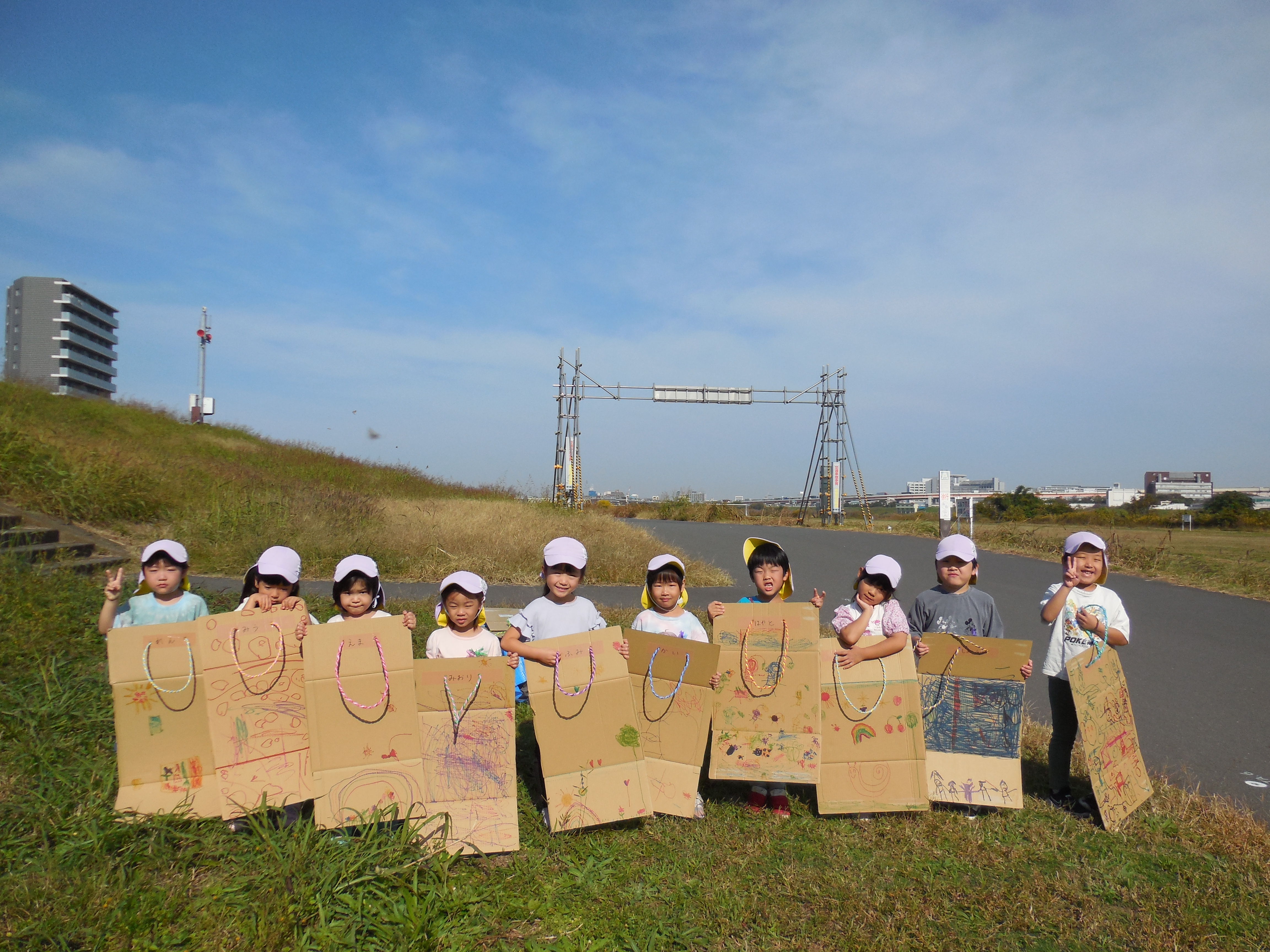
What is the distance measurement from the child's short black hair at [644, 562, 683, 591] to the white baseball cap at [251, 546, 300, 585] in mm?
1774

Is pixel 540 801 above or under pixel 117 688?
under

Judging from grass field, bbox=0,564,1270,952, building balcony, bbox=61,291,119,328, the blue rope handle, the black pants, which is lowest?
grass field, bbox=0,564,1270,952

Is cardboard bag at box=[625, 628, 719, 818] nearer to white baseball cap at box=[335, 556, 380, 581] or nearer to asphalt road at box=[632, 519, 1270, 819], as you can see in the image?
white baseball cap at box=[335, 556, 380, 581]

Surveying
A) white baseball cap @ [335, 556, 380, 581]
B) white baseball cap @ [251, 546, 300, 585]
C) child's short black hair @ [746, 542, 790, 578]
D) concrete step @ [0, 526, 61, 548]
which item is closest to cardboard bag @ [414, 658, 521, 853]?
white baseball cap @ [335, 556, 380, 581]

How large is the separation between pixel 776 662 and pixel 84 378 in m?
93.3

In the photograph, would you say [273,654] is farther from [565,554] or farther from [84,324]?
[84,324]

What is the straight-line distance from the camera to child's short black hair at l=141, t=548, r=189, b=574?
11.8 feet

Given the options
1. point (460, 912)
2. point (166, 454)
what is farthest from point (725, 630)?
point (166, 454)

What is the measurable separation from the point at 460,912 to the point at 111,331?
101 meters

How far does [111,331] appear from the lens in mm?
82875

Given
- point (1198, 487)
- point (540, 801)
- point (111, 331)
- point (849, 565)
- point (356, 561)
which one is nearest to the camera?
point (356, 561)

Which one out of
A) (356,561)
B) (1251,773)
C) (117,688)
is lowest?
(1251,773)

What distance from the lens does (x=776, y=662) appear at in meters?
3.70

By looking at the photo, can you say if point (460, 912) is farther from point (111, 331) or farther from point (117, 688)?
point (111, 331)
